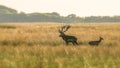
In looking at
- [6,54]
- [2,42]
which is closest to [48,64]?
[6,54]

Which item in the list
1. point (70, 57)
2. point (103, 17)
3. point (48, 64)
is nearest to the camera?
point (48, 64)

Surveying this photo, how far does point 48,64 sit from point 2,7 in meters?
120

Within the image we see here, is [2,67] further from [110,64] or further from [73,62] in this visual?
[110,64]

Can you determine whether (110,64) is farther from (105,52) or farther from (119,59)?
(105,52)

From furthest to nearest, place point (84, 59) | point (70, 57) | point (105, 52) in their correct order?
point (105, 52), point (70, 57), point (84, 59)

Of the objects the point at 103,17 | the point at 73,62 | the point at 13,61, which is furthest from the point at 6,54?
the point at 103,17

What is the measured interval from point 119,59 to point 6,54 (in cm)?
405

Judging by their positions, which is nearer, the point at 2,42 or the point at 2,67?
the point at 2,67

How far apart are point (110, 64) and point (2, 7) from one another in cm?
12047

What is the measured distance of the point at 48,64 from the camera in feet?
34.8

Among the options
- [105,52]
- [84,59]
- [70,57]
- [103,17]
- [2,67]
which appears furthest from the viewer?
[103,17]

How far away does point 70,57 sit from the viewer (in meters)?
12.4

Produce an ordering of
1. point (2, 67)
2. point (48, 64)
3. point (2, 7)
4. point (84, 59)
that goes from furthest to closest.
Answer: point (2, 7) → point (84, 59) → point (48, 64) → point (2, 67)

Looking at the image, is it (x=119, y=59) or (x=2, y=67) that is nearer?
(x=2, y=67)
